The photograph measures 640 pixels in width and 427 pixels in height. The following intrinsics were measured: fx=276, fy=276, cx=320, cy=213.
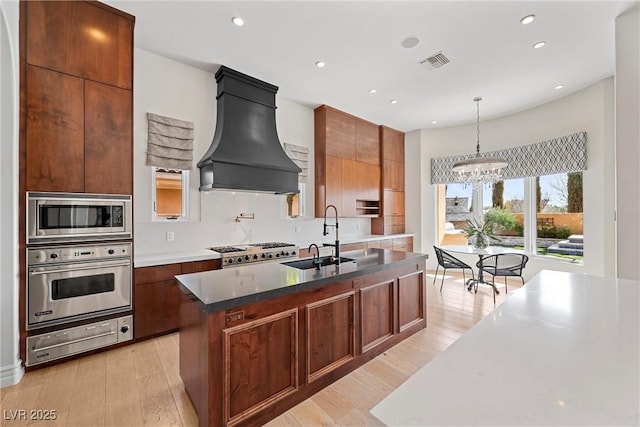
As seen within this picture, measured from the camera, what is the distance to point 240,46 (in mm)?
3242

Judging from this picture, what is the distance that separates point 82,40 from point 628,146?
5.18 meters

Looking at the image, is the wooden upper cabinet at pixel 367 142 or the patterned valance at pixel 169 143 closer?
the patterned valance at pixel 169 143

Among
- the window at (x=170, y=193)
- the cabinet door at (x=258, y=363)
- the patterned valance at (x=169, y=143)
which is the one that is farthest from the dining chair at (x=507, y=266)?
the patterned valance at (x=169, y=143)

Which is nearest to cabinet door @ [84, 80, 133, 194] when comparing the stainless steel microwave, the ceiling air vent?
the stainless steel microwave

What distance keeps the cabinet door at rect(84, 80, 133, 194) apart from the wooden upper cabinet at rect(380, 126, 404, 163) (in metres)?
4.74

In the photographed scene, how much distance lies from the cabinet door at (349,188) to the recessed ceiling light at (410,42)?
2.37 meters

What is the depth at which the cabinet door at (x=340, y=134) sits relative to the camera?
16.7 feet

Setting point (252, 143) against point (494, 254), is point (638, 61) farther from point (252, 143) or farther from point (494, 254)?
point (252, 143)

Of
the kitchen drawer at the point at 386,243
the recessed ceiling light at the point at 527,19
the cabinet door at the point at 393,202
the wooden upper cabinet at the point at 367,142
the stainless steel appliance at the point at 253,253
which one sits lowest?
the kitchen drawer at the point at 386,243

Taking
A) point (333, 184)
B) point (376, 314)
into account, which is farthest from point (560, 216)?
point (376, 314)

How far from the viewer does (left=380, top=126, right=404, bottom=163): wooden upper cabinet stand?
6168mm

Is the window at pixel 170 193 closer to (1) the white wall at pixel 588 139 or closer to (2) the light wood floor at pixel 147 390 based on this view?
(2) the light wood floor at pixel 147 390

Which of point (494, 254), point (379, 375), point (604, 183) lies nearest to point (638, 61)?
point (604, 183)

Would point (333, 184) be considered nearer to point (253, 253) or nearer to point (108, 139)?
point (253, 253)
